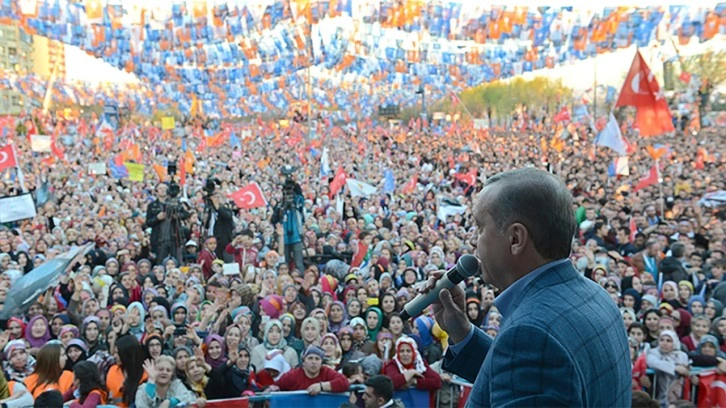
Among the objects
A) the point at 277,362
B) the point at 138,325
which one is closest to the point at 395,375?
the point at 277,362

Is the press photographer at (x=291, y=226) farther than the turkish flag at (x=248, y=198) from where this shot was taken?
No

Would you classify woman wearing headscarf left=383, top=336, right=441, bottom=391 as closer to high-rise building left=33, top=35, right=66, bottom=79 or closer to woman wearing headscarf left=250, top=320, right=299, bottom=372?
woman wearing headscarf left=250, top=320, right=299, bottom=372

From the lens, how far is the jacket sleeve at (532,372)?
1476mm

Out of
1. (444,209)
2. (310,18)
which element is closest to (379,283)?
(444,209)

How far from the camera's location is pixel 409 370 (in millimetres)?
6141

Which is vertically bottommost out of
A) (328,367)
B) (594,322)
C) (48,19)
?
(328,367)

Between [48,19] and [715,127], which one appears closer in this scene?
[48,19]

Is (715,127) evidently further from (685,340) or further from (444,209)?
(685,340)

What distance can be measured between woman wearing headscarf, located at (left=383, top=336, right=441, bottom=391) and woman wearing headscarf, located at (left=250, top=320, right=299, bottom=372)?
0.86 m

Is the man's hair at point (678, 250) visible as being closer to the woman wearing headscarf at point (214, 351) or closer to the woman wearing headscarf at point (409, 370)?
the woman wearing headscarf at point (409, 370)

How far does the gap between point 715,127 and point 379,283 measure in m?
43.9

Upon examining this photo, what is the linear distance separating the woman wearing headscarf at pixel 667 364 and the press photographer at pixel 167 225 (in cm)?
738

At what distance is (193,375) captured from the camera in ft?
18.8

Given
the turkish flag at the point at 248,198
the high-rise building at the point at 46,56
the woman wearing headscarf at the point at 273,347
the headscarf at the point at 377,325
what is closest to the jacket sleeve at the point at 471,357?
the woman wearing headscarf at the point at 273,347
